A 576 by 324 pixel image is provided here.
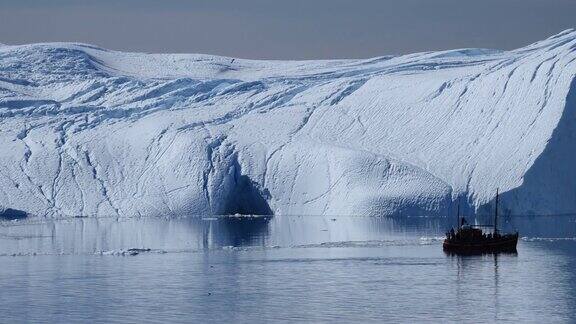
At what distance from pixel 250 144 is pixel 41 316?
3177 centimetres

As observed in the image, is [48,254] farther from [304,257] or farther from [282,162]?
[282,162]

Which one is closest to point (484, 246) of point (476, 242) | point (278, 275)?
point (476, 242)

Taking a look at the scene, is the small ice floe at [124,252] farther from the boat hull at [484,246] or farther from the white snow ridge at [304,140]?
the white snow ridge at [304,140]

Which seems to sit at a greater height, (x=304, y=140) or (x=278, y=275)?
(x=304, y=140)

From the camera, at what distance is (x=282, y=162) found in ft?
187

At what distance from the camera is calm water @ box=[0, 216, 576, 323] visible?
2741 centimetres

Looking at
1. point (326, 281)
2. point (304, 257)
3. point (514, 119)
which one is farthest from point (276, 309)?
point (514, 119)

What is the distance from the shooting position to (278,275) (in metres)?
33.5

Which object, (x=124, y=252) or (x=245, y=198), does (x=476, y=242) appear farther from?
(x=245, y=198)

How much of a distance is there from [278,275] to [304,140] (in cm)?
2512

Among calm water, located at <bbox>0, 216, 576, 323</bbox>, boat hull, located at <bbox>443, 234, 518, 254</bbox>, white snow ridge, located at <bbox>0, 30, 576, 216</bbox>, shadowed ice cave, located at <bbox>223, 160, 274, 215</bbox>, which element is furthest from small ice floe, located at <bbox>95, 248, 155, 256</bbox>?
shadowed ice cave, located at <bbox>223, 160, 274, 215</bbox>

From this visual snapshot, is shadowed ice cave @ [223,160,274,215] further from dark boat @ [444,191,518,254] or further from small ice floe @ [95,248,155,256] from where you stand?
small ice floe @ [95,248,155,256]

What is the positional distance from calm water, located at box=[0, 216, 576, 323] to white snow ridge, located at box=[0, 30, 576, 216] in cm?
452

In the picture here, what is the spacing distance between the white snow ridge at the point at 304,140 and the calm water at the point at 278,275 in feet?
14.8
